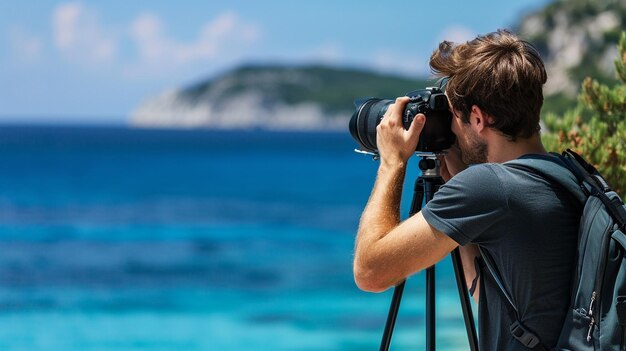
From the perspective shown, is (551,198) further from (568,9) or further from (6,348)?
(568,9)

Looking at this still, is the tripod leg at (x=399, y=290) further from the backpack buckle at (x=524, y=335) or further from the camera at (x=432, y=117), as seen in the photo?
the backpack buckle at (x=524, y=335)

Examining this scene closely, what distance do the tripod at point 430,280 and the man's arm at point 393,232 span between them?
0.16m

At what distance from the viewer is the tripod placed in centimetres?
223

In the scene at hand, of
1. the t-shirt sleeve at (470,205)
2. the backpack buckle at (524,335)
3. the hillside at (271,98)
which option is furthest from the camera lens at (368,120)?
the hillside at (271,98)

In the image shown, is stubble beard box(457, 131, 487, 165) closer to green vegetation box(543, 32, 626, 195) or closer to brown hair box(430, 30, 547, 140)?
brown hair box(430, 30, 547, 140)

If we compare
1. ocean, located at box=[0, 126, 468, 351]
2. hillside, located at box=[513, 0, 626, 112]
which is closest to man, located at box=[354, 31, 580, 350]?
ocean, located at box=[0, 126, 468, 351]

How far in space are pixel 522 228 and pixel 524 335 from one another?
0.22 metres

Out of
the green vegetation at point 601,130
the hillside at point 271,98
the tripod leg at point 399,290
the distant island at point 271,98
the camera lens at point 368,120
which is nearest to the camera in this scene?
the camera lens at point 368,120

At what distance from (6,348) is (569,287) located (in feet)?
31.3

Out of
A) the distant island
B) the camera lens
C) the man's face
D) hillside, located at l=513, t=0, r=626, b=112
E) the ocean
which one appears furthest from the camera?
the distant island

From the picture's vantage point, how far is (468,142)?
2020 mm

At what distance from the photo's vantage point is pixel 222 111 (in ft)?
506

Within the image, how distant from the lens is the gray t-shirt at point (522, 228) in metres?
1.83

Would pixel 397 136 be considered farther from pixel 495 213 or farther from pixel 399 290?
pixel 399 290
